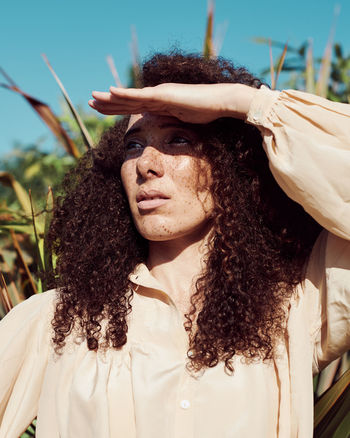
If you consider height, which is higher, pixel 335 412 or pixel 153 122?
pixel 153 122

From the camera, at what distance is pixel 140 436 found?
1184 mm

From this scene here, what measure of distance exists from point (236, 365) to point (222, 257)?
0.29m

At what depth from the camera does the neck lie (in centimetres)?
142

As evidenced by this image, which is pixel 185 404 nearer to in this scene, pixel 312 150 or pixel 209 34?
pixel 312 150

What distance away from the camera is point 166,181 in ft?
4.40

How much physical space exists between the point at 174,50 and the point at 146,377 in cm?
91

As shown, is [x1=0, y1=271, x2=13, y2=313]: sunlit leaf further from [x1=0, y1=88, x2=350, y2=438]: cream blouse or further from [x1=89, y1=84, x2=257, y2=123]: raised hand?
[x1=89, y1=84, x2=257, y2=123]: raised hand

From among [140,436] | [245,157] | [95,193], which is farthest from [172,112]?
[140,436]

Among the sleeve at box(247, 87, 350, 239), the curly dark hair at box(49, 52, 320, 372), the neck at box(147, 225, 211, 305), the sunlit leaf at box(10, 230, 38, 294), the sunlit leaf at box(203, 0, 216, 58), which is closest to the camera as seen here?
the sleeve at box(247, 87, 350, 239)

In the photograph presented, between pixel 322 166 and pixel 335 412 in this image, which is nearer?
pixel 322 166

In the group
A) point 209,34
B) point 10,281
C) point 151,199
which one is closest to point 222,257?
point 151,199

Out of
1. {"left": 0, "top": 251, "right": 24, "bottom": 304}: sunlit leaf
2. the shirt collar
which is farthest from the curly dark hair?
{"left": 0, "top": 251, "right": 24, "bottom": 304}: sunlit leaf

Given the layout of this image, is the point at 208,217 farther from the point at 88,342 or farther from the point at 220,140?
the point at 88,342

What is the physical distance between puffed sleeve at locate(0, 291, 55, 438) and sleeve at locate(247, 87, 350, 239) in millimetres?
724
